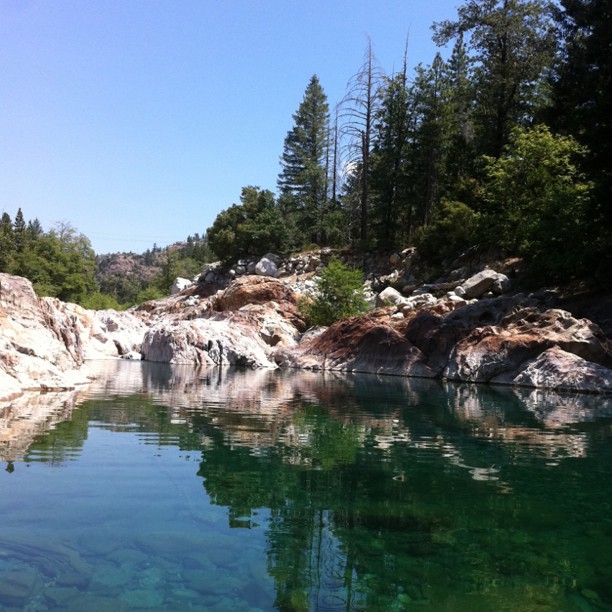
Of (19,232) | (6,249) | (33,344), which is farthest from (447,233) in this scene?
(19,232)

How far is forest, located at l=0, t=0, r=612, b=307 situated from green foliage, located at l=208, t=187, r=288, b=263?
123mm

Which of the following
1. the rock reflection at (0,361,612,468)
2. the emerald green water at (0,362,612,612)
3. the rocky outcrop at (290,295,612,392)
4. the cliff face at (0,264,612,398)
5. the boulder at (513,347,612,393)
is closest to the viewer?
the emerald green water at (0,362,612,612)

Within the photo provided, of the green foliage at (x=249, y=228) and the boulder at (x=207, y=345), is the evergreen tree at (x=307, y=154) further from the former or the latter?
the boulder at (x=207, y=345)

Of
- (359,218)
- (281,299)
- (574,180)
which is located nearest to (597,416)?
(574,180)

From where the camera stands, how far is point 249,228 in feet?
173

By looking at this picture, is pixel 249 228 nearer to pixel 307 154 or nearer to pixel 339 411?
pixel 307 154

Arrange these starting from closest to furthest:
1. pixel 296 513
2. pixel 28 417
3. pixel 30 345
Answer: pixel 296 513 → pixel 28 417 → pixel 30 345

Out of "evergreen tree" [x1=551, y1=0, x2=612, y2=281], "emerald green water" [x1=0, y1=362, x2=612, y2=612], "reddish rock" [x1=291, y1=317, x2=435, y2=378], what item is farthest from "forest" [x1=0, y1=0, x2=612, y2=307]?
"emerald green water" [x1=0, y1=362, x2=612, y2=612]

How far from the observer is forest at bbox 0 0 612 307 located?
80.0ft

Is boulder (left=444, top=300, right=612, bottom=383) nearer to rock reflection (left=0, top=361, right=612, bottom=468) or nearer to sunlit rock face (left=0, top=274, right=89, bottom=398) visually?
rock reflection (left=0, top=361, right=612, bottom=468)

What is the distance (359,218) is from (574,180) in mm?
23976

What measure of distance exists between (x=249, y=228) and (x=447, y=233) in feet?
67.2

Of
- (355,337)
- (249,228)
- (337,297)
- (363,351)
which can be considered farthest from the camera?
(249,228)

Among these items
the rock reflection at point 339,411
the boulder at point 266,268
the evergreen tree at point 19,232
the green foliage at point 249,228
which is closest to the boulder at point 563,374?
the rock reflection at point 339,411
